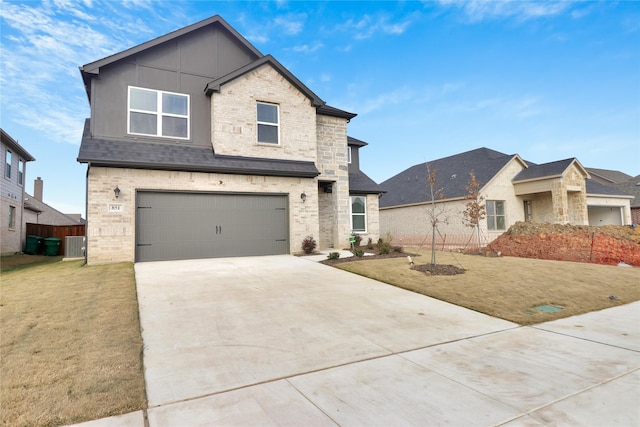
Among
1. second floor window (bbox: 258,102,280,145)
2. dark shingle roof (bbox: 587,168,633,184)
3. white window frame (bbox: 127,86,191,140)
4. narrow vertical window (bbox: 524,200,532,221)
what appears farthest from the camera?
dark shingle roof (bbox: 587,168,633,184)

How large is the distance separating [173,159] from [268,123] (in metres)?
4.24

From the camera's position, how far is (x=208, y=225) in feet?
39.3

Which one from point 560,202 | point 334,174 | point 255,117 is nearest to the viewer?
point 255,117

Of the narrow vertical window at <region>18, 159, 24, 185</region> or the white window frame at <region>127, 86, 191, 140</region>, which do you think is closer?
the white window frame at <region>127, 86, 191, 140</region>

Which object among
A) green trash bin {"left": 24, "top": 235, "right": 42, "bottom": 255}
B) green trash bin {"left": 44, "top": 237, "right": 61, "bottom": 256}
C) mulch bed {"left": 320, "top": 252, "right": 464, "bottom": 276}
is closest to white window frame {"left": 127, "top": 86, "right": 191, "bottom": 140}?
mulch bed {"left": 320, "top": 252, "right": 464, "bottom": 276}

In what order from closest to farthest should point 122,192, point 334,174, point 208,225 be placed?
1. point 122,192
2. point 208,225
3. point 334,174

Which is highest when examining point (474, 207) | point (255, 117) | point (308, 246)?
point (255, 117)

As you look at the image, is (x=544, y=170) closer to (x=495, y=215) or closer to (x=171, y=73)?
(x=495, y=215)

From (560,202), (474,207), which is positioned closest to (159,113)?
(474,207)

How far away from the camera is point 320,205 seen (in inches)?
643

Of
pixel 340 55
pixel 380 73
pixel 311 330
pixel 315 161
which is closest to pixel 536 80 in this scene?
pixel 380 73

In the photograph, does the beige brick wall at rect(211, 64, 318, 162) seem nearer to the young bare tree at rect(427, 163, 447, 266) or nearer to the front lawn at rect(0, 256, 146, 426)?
the young bare tree at rect(427, 163, 447, 266)

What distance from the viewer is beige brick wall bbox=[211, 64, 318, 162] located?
12.6 metres

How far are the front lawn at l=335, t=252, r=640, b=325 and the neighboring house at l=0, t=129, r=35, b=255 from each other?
811 inches
